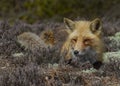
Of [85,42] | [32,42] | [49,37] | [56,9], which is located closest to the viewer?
[85,42]

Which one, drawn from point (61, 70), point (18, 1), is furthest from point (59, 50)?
point (18, 1)

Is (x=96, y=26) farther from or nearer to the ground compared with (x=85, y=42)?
farther from the ground

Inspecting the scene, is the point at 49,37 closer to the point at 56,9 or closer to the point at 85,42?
the point at 85,42

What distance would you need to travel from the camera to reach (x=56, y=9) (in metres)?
26.3

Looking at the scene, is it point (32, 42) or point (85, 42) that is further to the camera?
point (32, 42)

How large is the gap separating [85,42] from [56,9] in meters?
16.6

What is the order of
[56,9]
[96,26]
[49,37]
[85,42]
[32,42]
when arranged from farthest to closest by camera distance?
[56,9], [49,37], [32,42], [96,26], [85,42]

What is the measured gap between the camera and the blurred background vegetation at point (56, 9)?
25766mm

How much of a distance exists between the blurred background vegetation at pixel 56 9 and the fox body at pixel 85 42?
1493cm

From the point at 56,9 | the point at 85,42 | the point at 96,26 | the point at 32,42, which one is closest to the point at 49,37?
the point at 32,42

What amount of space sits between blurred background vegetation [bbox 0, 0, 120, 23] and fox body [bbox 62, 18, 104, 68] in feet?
49.0

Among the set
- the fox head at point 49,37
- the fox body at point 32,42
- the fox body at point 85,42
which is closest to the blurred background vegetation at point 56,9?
the fox head at point 49,37

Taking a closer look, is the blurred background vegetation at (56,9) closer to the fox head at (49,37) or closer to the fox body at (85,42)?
the fox head at (49,37)

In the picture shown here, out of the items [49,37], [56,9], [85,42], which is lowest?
[85,42]
